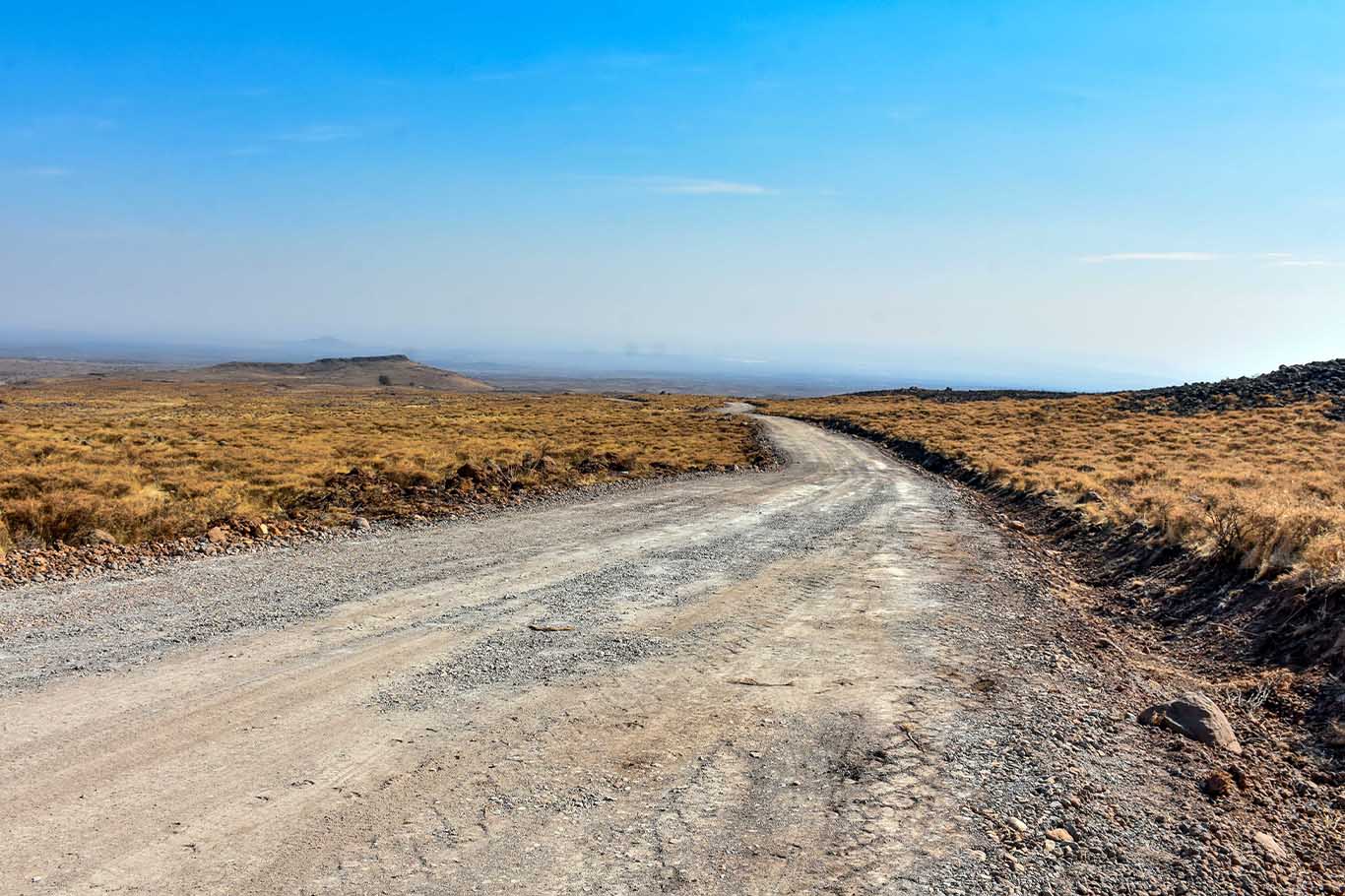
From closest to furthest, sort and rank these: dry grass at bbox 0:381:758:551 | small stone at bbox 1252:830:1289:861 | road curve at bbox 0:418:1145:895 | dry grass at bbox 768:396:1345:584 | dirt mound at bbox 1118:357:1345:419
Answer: road curve at bbox 0:418:1145:895 < small stone at bbox 1252:830:1289:861 < dry grass at bbox 768:396:1345:584 < dry grass at bbox 0:381:758:551 < dirt mound at bbox 1118:357:1345:419

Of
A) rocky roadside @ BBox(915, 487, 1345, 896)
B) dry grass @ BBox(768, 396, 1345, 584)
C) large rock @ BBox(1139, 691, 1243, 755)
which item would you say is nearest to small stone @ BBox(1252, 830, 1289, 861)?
rocky roadside @ BBox(915, 487, 1345, 896)

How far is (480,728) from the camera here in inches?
234

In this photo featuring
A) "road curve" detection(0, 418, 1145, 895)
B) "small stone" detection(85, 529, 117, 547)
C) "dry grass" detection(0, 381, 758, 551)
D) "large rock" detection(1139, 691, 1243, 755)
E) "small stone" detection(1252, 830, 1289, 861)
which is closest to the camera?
"road curve" detection(0, 418, 1145, 895)

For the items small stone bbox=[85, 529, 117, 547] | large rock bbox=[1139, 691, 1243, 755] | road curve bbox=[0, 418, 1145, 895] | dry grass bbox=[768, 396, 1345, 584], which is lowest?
small stone bbox=[85, 529, 117, 547]

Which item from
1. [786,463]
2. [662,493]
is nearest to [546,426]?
[786,463]

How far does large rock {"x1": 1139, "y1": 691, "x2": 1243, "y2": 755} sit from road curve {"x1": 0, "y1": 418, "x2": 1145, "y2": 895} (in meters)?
1.56

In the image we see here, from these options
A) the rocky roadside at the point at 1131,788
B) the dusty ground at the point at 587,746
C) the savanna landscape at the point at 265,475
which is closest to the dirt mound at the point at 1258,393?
the savanna landscape at the point at 265,475

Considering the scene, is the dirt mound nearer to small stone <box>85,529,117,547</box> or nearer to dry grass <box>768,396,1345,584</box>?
dry grass <box>768,396,1345,584</box>

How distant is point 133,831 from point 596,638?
449cm

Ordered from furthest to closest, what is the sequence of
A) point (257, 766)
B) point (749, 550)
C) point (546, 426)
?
point (546, 426) < point (749, 550) < point (257, 766)

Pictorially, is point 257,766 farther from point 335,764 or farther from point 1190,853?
point 1190,853

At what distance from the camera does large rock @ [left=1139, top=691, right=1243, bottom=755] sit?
19.9 ft

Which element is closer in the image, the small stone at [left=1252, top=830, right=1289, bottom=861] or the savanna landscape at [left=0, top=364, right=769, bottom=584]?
the small stone at [left=1252, top=830, right=1289, bottom=861]

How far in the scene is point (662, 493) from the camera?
67.2ft
